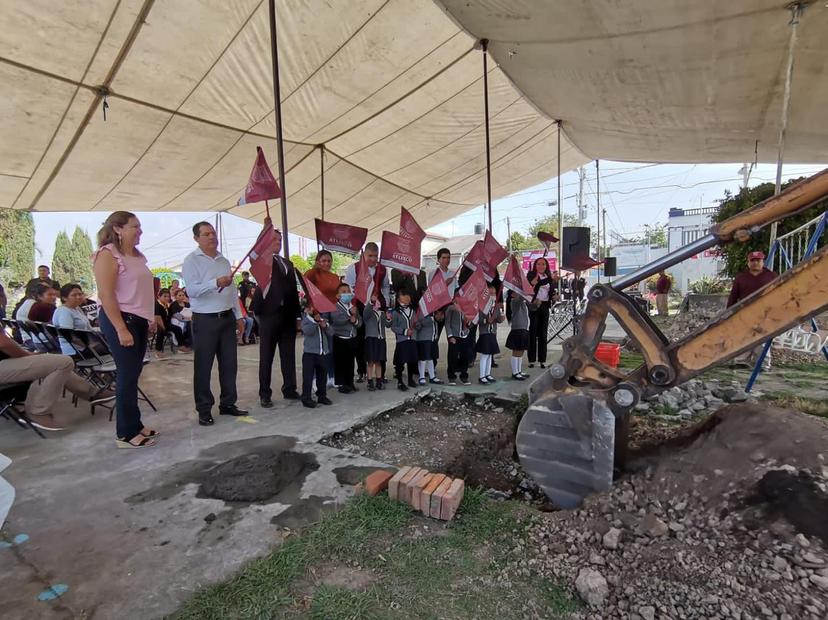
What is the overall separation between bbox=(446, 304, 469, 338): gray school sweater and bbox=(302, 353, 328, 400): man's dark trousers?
5.54 feet

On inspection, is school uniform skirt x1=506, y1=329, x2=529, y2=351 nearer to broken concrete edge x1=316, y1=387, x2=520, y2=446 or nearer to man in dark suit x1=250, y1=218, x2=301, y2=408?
broken concrete edge x1=316, y1=387, x2=520, y2=446

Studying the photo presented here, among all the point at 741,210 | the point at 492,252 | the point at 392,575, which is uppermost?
the point at 741,210

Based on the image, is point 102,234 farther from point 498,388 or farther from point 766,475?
point 766,475

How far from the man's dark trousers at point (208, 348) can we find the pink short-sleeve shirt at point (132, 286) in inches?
21.9

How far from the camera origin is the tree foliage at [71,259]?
32750 mm

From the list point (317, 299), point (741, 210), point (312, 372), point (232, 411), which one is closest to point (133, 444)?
point (232, 411)

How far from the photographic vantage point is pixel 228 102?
584 centimetres

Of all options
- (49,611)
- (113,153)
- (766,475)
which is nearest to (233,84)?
A: (113,153)

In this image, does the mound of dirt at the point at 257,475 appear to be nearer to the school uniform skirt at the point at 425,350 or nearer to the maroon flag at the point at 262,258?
the maroon flag at the point at 262,258

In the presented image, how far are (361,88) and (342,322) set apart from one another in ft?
10.7

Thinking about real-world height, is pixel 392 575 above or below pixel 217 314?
below

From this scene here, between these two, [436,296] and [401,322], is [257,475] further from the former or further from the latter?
[436,296]

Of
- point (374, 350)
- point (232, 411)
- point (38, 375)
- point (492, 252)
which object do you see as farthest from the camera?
point (492, 252)

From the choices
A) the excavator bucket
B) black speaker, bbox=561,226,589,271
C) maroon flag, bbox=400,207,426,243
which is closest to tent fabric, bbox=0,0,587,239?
black speaker, bbox=561,226,589,271
